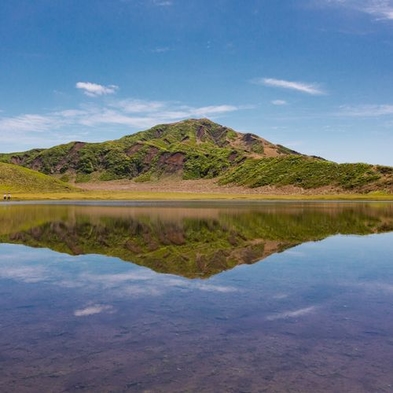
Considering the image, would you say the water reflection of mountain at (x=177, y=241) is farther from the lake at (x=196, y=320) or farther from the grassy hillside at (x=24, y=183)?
the grassy hillside at (x=24, y=183)

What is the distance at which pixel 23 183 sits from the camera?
594ft

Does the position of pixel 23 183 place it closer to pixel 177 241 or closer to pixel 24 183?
pixel 24 183

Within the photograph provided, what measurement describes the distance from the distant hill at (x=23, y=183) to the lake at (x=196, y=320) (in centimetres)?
15572

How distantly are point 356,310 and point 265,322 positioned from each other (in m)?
3.80

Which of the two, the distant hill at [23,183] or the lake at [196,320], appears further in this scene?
the distant hill at [23,183]

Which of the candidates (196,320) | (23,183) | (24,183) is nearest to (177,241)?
(196,320)

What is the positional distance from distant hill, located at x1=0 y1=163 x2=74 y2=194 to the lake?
15572cm

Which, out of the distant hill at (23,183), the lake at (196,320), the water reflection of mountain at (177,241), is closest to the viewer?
the lake at (196,320)

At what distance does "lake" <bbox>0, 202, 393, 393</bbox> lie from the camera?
925 cm

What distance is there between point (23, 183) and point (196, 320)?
183729 mm

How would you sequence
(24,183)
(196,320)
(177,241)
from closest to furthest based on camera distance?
(196,320), (177,241), (24,183)

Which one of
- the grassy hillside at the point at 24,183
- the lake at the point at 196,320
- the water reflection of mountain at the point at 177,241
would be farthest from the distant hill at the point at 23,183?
the lake at the point at 196,320

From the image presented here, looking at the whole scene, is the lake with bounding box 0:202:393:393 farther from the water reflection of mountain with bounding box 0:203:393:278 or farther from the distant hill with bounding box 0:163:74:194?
the distant hill with bounding box 0:163:74:194

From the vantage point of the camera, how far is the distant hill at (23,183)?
171500 millimetres
